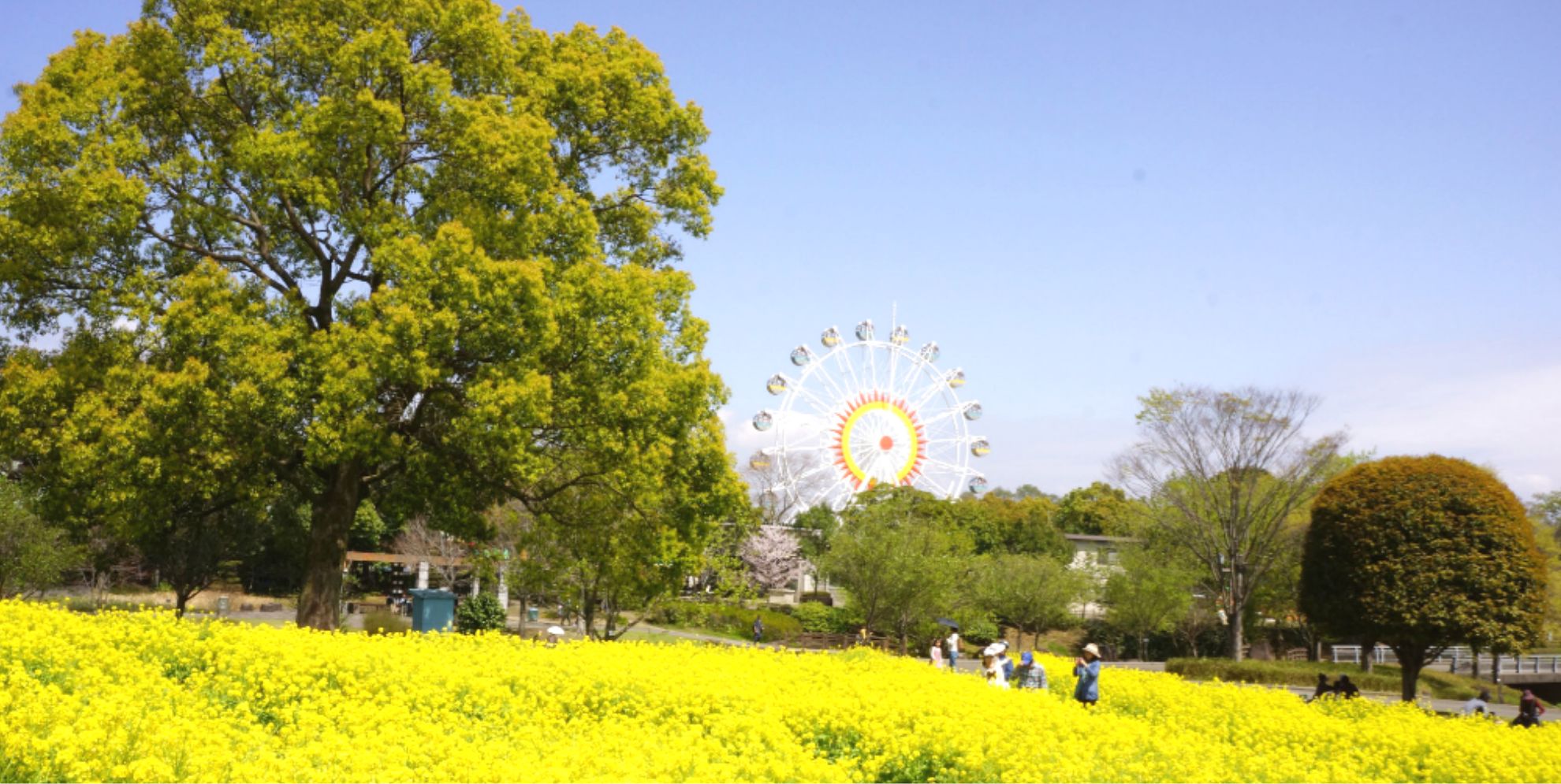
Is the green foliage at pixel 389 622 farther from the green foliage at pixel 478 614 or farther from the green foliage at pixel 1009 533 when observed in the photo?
the green foliage at pixel 1009 533

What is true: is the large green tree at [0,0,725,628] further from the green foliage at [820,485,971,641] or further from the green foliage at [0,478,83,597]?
the green foliage at [820,485,971,641]

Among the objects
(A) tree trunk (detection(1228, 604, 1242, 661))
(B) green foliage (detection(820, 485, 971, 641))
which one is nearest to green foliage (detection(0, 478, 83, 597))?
(B) green foliage (detection(820, 485, 971, 641))

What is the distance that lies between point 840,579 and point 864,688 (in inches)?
1085

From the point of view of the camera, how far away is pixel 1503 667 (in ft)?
153

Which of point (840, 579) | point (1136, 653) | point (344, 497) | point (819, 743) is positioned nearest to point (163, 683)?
A: point (819, 743)

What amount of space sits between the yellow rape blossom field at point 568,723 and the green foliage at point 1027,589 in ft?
107

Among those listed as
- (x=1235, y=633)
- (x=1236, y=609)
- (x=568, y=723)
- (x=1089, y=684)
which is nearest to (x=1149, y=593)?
(x=1235, y=633)

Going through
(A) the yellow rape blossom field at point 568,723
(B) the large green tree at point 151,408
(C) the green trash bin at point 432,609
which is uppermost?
(B) the large green tree at point 151,408

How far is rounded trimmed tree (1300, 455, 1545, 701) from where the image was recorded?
2044cm

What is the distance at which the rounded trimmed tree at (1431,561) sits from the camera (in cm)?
2044

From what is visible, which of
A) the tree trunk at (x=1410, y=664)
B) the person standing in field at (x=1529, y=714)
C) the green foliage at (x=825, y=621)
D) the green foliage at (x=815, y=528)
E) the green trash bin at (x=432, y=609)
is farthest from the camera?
the green foliage at (x=815, y=528)

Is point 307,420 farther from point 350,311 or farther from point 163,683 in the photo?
point 163,683

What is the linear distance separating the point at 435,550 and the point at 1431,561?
36.0 meters

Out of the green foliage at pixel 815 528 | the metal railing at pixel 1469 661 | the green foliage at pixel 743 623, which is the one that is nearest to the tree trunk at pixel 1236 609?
the metal railing at pixel 1469 661
